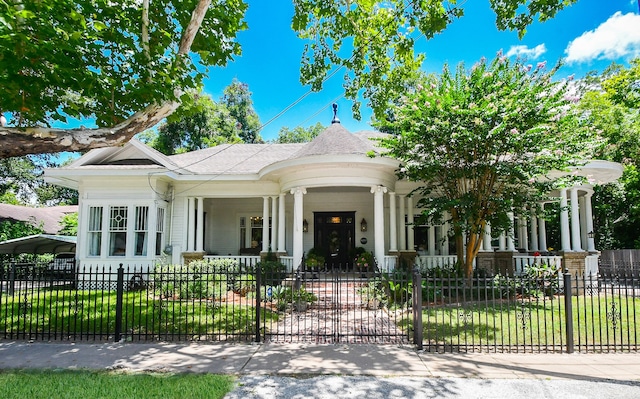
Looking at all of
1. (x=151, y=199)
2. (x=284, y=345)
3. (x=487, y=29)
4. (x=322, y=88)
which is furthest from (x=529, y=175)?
(x=151, y=199)

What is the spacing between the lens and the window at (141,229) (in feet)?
46.8

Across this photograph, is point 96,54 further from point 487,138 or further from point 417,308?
point 487,138

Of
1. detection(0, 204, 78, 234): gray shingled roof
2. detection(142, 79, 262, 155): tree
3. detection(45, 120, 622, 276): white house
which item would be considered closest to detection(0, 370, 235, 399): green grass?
detection(45, 120, 622, 276): white house

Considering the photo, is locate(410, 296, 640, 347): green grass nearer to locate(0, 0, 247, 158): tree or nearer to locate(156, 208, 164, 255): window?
locate(0, 0, 247, 158): tree

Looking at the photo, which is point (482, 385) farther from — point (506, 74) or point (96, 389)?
point (506, 74)

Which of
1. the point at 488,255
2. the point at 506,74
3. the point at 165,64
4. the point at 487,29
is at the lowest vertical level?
the point at 488,255

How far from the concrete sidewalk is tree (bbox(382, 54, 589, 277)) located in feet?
16.8

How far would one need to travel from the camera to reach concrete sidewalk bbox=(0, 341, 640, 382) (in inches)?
225

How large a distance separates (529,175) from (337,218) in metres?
8.36

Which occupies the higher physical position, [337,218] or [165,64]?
[165,64]

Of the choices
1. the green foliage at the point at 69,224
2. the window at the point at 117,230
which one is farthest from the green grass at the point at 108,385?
the green foliage at the point at 69,224

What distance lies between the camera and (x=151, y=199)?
14336 mm

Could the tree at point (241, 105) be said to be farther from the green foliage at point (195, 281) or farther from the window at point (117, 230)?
the green foliage at point (195, 281)

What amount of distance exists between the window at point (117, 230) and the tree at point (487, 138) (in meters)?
9.70
